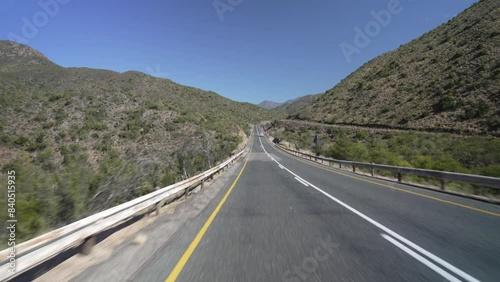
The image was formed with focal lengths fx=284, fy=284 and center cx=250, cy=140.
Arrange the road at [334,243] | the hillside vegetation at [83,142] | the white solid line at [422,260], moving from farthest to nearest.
→ the hillside vegetation at [83,142] < the road at [334,243] < the white solid line at [422,260]

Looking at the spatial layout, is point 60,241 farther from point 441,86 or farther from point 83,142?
point 441,86

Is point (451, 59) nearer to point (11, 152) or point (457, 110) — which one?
point (457, 110)

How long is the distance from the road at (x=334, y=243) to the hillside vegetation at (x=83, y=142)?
2.70 m

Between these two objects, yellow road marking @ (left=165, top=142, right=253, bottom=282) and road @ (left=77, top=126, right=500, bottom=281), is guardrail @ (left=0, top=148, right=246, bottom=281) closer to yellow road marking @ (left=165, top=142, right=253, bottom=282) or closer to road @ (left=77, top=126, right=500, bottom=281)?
road @ (left=77, top=126, right=500, bottom=281)

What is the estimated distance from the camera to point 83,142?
31656mm

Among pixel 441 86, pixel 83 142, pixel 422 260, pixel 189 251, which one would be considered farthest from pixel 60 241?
pixel 441 86

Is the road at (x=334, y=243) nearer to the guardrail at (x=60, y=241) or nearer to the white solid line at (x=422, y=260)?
the white solid line at (x=422, y=260)

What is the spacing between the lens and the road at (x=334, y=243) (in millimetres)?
3693

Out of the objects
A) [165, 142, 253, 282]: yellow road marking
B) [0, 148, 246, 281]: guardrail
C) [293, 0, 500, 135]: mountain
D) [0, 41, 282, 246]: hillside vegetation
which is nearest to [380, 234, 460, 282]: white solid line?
[165, 142, 253, 282]: yellow road marking

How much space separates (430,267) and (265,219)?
11.9 ft

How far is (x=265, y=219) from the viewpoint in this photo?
676 centimetres

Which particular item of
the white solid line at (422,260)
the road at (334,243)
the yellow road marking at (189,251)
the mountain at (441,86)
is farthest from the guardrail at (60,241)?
the mountain at (441,86)

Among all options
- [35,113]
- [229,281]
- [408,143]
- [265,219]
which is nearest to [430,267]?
[229,281]

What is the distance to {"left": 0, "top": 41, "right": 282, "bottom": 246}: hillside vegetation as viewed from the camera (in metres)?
6.42
